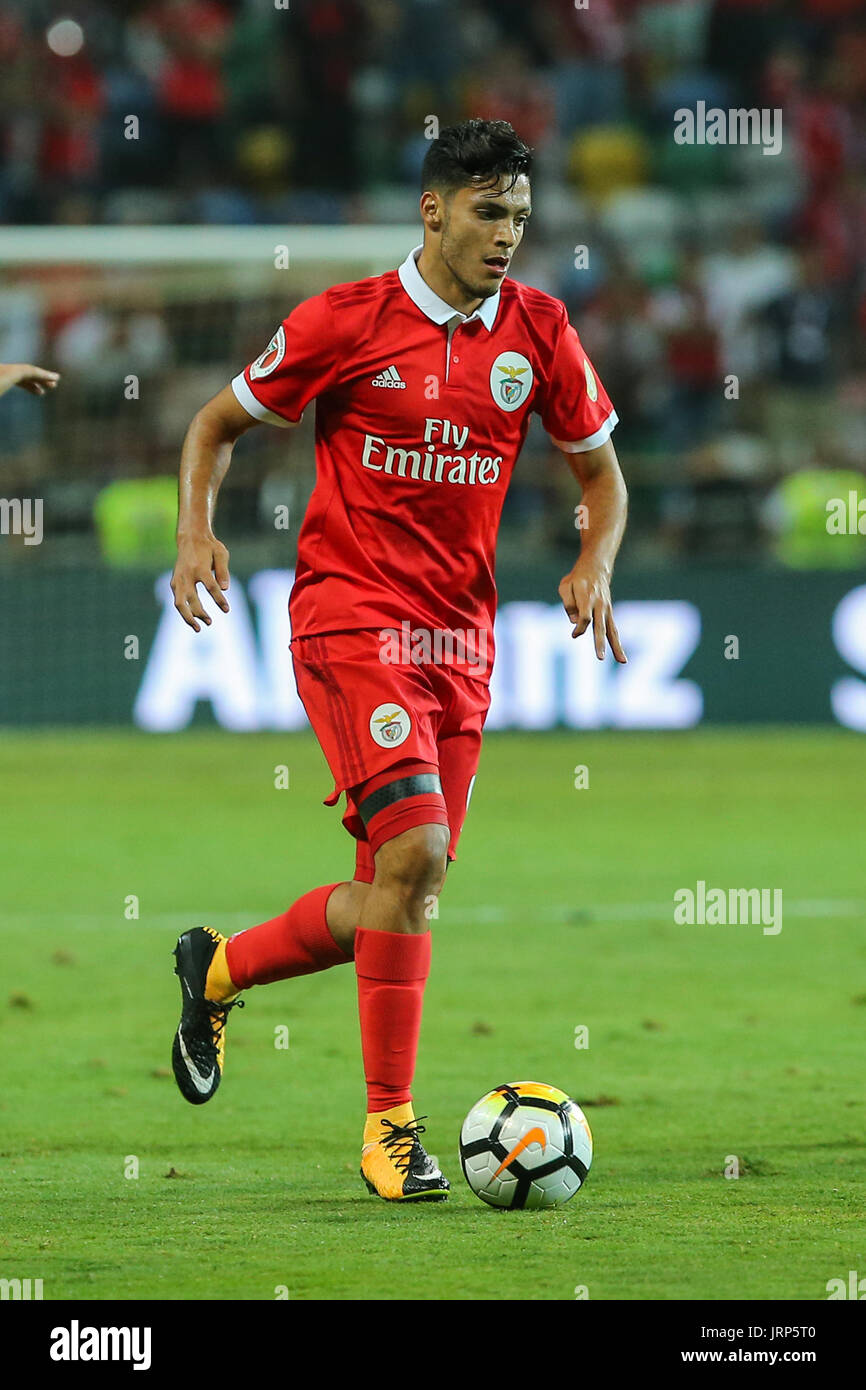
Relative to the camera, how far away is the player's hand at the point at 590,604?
5.00 m

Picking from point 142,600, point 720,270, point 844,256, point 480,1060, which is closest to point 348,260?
point 142,600

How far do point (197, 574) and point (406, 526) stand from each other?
1.74 feet

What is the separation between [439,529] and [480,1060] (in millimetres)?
1918

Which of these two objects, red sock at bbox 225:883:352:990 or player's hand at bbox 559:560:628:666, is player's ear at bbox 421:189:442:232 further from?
red sock at bbox 225:883:352:990

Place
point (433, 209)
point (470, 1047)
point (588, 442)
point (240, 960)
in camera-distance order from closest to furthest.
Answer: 1. point (433, 209)
2. point (588, 442)
3. point (240, 960)
4. point (470, 1047)

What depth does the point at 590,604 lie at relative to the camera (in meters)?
5.00

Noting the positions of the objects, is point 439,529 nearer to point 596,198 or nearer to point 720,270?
point 720,270

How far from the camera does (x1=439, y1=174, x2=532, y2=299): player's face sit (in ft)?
16.3

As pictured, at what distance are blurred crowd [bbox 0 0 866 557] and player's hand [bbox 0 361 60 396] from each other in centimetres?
1074

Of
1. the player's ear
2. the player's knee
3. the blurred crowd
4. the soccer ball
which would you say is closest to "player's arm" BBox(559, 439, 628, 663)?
the player's knee

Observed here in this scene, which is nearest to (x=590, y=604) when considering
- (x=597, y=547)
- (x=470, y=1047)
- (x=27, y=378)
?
(x=597, y=547)

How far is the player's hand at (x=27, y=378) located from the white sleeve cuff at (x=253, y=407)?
0.51 m

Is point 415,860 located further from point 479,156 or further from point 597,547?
point 479,156

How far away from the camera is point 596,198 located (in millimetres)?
18828
